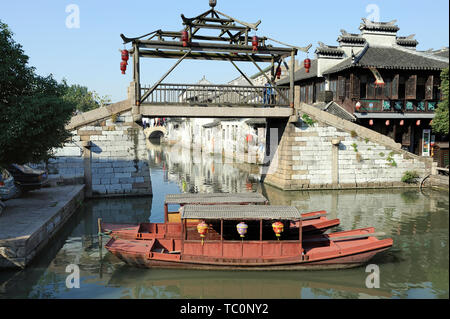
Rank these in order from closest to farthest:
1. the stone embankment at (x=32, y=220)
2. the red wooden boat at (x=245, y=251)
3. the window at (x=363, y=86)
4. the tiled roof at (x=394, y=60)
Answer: the stone embankment at (x=32, y=220), the red wooden boat at (x=245, y=251), the tiled roof at (x=394, y=60), the window at (x=363, y=86)

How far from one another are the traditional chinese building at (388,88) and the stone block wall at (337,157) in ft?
7.57

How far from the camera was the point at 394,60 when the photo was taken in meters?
22.5

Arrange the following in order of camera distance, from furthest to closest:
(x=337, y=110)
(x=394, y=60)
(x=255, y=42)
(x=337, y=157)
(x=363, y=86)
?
1. (x=337, y=110)
2. (x=394, y=60)
3. (x=363, y=86)
4. (x=337, y=157)
5. (x=255, y=42)

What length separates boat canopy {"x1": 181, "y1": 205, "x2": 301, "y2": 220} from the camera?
937cm

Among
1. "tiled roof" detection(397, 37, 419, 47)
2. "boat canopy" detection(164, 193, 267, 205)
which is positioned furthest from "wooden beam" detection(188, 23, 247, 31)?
"tiled roof" detection(397, 37, 419, 47)

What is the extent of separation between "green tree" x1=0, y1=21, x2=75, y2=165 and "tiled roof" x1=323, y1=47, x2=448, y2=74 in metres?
16.1

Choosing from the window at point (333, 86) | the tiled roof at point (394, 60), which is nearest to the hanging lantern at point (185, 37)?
the tiled roof at point (394, 60)

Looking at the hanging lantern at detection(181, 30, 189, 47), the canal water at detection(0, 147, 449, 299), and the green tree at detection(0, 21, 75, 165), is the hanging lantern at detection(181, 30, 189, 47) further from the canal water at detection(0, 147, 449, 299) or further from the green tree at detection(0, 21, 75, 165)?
the canal water at detection(0, 147, 449, 299)

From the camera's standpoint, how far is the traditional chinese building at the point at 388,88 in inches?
858

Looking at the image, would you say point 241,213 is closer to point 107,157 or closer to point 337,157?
point 107,157

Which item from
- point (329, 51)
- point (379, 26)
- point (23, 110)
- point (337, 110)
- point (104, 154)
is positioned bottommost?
point (104, 154)

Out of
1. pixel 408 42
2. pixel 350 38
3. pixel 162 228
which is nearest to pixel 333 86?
pixel 350 38

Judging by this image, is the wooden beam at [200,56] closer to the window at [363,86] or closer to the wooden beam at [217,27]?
the wooden beam at [217,27]

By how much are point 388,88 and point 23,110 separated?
1928 centimetres
